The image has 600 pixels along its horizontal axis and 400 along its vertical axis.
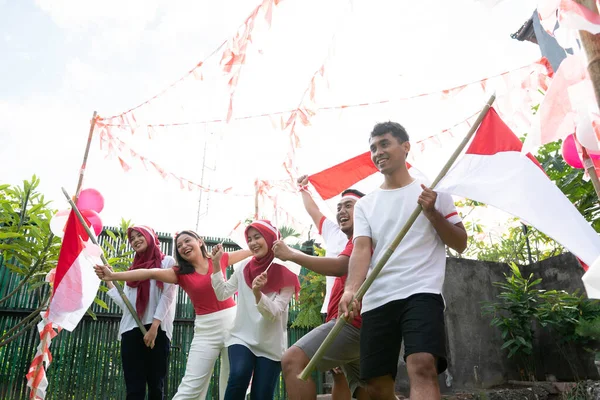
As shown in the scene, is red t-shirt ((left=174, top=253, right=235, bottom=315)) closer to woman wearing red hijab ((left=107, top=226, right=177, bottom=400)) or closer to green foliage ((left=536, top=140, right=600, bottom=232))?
woman wearing red hijab ((left=107, top=226, right=177, bottom=400))

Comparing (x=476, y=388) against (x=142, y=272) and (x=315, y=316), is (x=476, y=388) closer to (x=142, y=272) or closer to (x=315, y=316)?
(x=315, y=316)

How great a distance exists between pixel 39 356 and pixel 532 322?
4.92 meters

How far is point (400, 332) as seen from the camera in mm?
2293

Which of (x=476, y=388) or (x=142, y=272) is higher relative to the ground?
(x=142, y=272)

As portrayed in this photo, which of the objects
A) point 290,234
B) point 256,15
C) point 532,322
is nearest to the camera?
point 256,15

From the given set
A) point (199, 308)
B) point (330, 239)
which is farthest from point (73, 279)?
point (330, 239)

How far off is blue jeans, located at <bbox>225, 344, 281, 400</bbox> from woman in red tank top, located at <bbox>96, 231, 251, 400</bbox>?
0.35 m

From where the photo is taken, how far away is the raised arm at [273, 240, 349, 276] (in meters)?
2.84

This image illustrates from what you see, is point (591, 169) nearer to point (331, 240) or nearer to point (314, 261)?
point (314, 261)

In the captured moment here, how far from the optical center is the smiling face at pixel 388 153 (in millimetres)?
2629

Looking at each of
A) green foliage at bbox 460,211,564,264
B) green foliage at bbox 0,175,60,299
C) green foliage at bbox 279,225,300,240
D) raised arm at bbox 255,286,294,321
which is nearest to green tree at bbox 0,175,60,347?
green foliage at bbox 0,175,60,299

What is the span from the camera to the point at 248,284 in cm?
361

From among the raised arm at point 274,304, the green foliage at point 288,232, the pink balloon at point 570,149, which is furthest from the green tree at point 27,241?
the pink balloon at point 570,149

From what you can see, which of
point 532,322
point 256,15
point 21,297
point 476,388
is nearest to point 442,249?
point 256,15
